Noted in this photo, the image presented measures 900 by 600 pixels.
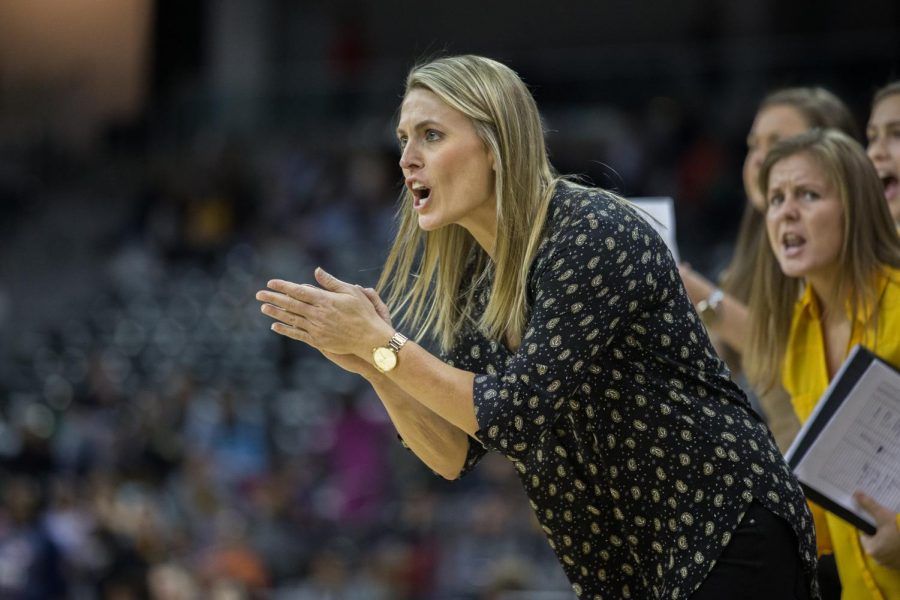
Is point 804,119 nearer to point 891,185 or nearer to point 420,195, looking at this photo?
point 891,185

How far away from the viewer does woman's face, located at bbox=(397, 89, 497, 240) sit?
207 cm

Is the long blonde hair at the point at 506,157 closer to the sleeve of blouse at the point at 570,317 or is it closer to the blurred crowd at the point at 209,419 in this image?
the sleeve of blouse at the point at 570,317

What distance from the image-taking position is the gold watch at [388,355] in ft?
6.29

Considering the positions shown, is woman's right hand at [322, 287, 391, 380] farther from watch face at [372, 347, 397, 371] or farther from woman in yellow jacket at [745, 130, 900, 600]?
woman in yellow jacket at [745, 130, 900, 600]

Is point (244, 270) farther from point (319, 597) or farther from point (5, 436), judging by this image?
point (319, 597)

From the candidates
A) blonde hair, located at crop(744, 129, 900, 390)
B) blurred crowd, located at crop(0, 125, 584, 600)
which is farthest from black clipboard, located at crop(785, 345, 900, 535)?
blurred crowd, located at crop(0, 125, 584, 600)

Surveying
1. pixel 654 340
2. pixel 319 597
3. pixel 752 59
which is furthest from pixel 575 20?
pixel 654 340

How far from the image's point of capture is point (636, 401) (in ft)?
6.47

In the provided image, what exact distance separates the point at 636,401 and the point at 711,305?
3.25 ft

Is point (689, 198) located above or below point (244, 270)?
above

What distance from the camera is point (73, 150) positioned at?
42.4 feet

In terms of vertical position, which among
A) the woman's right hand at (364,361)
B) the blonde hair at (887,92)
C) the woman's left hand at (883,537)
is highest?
the blonde hair at (887,92)

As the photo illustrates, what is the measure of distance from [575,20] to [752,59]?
4.13 meters

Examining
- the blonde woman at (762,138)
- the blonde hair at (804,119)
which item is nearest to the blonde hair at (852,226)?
the blonde woman at (762,138)
